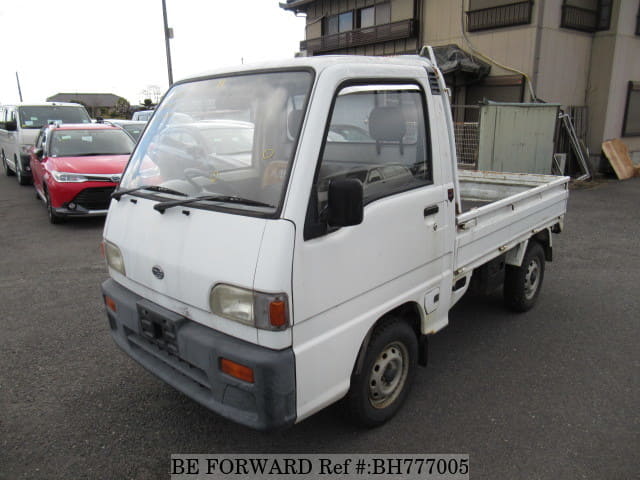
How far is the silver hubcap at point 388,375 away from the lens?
289cm

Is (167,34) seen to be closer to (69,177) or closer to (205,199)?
(69,177)

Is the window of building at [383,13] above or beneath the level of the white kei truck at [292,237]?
above

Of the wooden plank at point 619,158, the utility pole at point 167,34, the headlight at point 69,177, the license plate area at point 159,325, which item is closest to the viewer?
the license plate area at point 159,325

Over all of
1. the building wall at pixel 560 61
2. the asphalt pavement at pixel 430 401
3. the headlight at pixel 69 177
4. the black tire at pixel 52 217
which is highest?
the building wall at pixel 560 61

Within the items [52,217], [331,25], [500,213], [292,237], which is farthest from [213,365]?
[331,25]

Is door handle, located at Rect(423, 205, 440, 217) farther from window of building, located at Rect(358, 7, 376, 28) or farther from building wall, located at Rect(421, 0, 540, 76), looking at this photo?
window of building, located at Rect(358, 7, 376, 28)

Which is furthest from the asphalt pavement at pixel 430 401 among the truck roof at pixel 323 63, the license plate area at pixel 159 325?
the truck roof at pixel 323 63

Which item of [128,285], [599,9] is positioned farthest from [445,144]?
[599,9]

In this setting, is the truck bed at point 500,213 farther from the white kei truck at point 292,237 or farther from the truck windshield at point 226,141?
the truck windshield at point 226,141

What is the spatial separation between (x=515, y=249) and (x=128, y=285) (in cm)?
315

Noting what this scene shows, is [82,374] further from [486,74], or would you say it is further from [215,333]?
[486,74]

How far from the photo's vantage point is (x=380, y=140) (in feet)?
9.55

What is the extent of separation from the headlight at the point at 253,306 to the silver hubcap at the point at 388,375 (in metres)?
0.88

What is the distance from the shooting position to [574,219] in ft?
27.7
